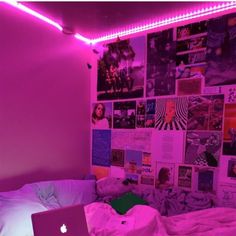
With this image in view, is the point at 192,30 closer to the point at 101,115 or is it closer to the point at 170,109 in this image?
the point at 170,109

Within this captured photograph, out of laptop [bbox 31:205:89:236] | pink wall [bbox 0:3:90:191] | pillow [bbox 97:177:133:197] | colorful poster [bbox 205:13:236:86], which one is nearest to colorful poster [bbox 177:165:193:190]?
pillow [bbox 97:177:133:197]

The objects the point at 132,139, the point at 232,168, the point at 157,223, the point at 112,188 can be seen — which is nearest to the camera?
the point at 157,223

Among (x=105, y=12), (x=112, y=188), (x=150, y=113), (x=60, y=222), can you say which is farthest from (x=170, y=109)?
(x=60, y=222)

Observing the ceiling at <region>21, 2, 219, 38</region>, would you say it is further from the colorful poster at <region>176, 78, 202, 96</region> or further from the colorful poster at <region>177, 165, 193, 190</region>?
the colorful poster at <region>177, 165, 193, 190</region>

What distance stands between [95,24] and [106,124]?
37.6 inches

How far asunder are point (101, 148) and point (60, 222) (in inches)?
57.0

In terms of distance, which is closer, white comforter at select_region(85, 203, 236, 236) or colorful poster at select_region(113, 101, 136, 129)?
white comforter at select_region(85, 203, 236, 236)

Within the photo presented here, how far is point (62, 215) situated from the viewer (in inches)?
45.0

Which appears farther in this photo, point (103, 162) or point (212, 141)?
point (103, 162)

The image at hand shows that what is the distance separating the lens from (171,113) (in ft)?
7.02

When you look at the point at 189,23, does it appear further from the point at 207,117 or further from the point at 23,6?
the point at 23,6

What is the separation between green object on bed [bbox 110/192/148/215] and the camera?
Answer: 1.86 meters

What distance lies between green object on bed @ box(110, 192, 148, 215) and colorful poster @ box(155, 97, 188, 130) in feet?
2.08

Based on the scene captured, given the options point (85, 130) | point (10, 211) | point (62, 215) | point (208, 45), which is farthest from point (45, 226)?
point (208, 45)
